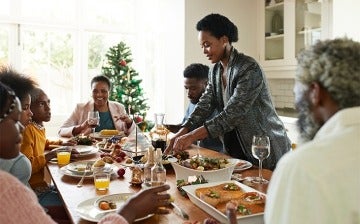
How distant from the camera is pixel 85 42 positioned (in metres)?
5.26

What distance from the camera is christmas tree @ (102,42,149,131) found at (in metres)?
4.98

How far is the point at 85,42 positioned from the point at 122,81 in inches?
34.0

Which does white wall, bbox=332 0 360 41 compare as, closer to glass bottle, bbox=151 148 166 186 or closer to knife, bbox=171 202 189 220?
glass bottle, bbox=151 148 166 186

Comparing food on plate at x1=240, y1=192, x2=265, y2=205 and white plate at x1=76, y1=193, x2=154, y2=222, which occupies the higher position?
food on plate at x1=240, y1=192, x2=265, y2=205

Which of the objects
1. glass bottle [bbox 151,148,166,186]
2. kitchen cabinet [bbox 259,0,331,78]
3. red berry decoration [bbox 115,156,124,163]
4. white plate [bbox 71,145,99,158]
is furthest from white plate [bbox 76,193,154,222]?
kitchen cabinet [bbox 259,0,331,78]

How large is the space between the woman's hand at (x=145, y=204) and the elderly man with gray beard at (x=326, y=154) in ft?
1.68

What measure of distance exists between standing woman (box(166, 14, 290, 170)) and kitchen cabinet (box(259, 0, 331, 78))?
1486 millimetres

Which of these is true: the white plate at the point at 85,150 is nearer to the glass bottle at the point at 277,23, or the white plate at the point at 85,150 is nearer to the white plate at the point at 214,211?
the white plate at the point at 214,211

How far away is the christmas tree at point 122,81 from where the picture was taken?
4984mm

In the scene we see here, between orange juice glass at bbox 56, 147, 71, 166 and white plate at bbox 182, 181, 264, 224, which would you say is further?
orange juice glass at bbox 56, 147, 71, 166

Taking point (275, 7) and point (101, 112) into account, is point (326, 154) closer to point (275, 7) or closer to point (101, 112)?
point (101, 112)

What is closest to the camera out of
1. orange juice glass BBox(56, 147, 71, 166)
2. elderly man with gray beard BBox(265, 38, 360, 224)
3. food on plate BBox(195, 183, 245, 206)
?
elderly man with gray beard BBox(265, 38, 360, 224)

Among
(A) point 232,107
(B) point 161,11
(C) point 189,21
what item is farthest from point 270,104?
(B) point 161,11

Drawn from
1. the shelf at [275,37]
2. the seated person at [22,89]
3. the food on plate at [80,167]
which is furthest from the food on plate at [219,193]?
the shelf at [275,37]
